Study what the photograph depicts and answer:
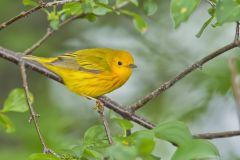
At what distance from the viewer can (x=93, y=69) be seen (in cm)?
481

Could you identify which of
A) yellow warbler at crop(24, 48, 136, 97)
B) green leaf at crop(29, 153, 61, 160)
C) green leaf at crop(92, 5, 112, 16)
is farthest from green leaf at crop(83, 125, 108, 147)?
yellow warbler at crop(24, 48, 136, 97)

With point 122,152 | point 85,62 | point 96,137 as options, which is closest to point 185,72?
point 96,137

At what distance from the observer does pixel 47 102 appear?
6383 millimetres

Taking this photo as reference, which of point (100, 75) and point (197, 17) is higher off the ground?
point (197, 17)

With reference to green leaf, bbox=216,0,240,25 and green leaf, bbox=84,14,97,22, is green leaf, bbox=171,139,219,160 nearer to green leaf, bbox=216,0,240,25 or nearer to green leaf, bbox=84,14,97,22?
green leaf, bbox=216,0,240,25

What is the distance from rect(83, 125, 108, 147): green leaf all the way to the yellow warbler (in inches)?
63.6

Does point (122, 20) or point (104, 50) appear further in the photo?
point (122, 20)

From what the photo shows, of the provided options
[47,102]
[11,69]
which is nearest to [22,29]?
[11,69]

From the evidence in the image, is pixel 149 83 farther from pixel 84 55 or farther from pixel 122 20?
pixel 84 55

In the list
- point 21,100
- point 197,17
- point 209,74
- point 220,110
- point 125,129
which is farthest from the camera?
point 197,17

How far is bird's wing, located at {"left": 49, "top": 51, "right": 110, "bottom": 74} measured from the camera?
462cm

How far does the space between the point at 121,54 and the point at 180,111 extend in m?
1.60

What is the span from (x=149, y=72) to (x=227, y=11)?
465cm

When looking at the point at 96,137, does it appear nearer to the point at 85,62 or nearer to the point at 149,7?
the point at 149,7
